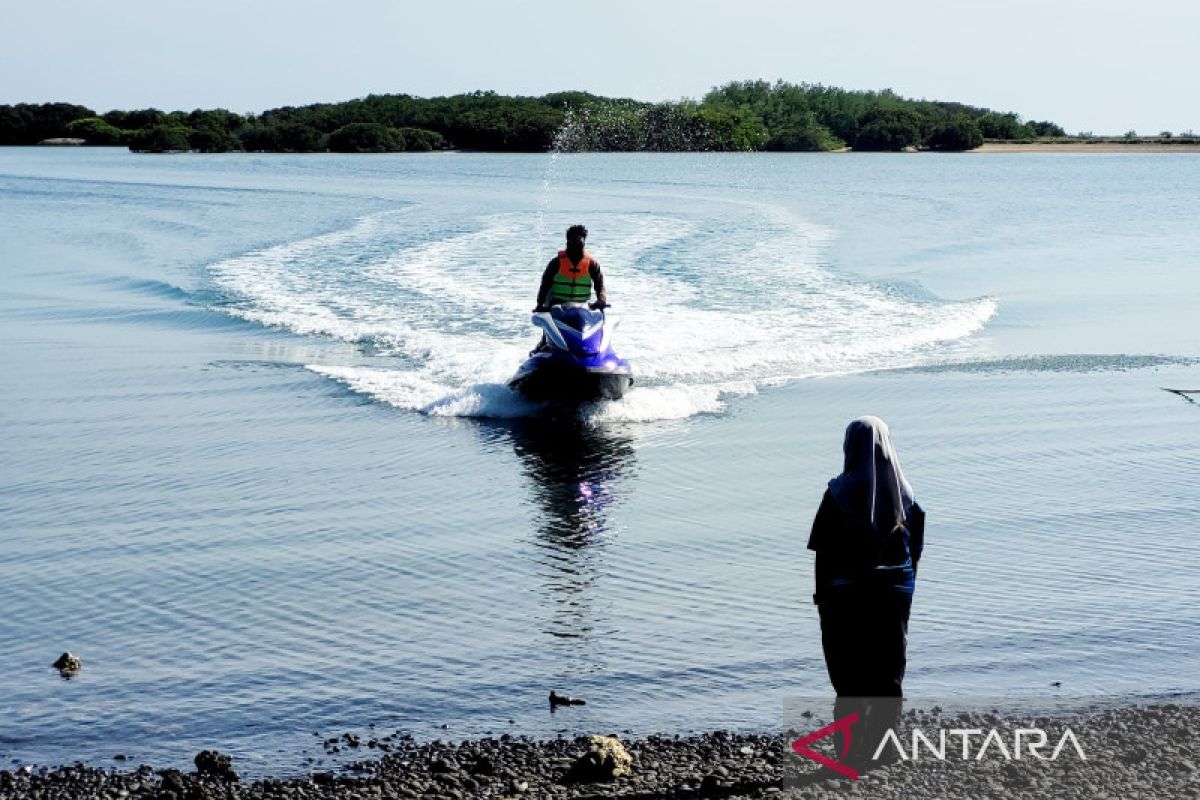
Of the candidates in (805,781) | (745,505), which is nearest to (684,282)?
(745,505)

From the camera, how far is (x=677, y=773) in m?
6.85

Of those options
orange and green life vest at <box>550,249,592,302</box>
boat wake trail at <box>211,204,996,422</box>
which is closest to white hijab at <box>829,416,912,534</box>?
boat wake trail at <box>211,204,996,422</box>

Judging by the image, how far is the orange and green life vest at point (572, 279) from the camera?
55.3 feet

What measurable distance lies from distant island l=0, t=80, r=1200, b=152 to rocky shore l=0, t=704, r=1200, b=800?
78320 millimetres

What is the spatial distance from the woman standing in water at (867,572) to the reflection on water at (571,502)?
2531 mm

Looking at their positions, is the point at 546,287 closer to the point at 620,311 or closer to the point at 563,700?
the point at 620,311

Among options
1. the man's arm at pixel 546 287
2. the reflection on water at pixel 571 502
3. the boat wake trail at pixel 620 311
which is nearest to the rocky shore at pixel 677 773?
the reflection on water at pixel 571 502

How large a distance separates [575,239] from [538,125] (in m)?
81.0

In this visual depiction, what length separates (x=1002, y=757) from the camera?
22.5 feet

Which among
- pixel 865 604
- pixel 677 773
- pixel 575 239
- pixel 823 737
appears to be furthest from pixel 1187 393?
pixel 677 773

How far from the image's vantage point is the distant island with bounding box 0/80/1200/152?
3686 inches

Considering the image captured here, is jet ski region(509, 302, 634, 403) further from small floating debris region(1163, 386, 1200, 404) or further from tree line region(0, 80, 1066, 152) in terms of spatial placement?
tree line region(0, 80, 1066, 152)

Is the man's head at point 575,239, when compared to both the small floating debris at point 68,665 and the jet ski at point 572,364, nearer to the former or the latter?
the jet ski at point 572,364

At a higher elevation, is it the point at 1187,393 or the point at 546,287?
the point at 546,287
